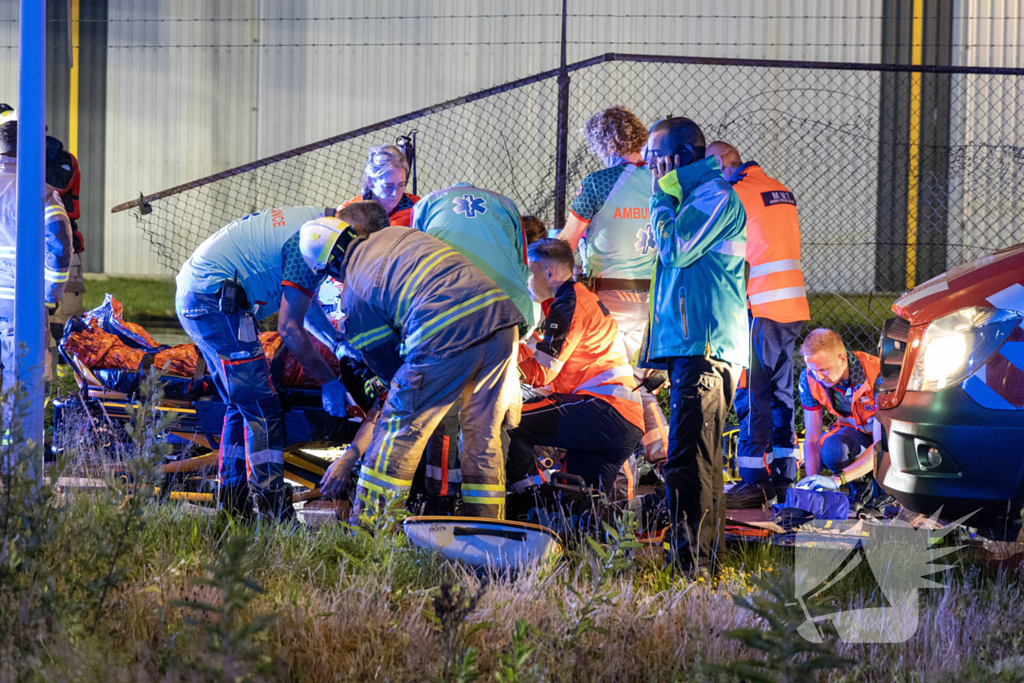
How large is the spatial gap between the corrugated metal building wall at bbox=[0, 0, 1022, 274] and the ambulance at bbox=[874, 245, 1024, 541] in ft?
23.8

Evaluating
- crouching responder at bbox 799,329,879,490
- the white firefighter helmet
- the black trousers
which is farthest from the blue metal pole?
crouching responder at bbox 799,329,879,490

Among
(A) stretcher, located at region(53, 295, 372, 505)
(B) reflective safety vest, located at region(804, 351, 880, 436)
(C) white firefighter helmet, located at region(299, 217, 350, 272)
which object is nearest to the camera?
(C) white firefighter helmet, located at region(299, 217, 350, 272)

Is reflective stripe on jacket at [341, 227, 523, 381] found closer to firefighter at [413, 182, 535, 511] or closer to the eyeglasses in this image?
firefighter at [413, 182, 535, 511]

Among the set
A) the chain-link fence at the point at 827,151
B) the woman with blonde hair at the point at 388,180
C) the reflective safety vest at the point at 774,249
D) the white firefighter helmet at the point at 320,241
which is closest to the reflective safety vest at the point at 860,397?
the reflective safety vest at the point at 774,249

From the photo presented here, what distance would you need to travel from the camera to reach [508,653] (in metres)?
2.36

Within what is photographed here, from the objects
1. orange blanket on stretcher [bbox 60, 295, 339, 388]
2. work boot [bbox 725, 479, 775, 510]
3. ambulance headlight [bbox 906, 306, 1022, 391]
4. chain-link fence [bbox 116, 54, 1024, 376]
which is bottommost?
work boot [bbox 725, 479, 775, 510]

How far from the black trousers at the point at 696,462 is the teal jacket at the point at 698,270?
3.7 inches

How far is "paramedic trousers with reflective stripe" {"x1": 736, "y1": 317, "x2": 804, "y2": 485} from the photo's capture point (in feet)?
16.3

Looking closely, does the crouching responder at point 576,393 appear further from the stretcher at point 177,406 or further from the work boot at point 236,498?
the work boot at point 236,498

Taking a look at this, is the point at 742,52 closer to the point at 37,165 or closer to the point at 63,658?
the point at 37,165

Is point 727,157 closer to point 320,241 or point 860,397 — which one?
point 860,397

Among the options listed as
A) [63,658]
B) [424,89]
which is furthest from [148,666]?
[424,89]

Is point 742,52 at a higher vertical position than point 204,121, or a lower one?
higher

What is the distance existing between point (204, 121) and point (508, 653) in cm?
1041
